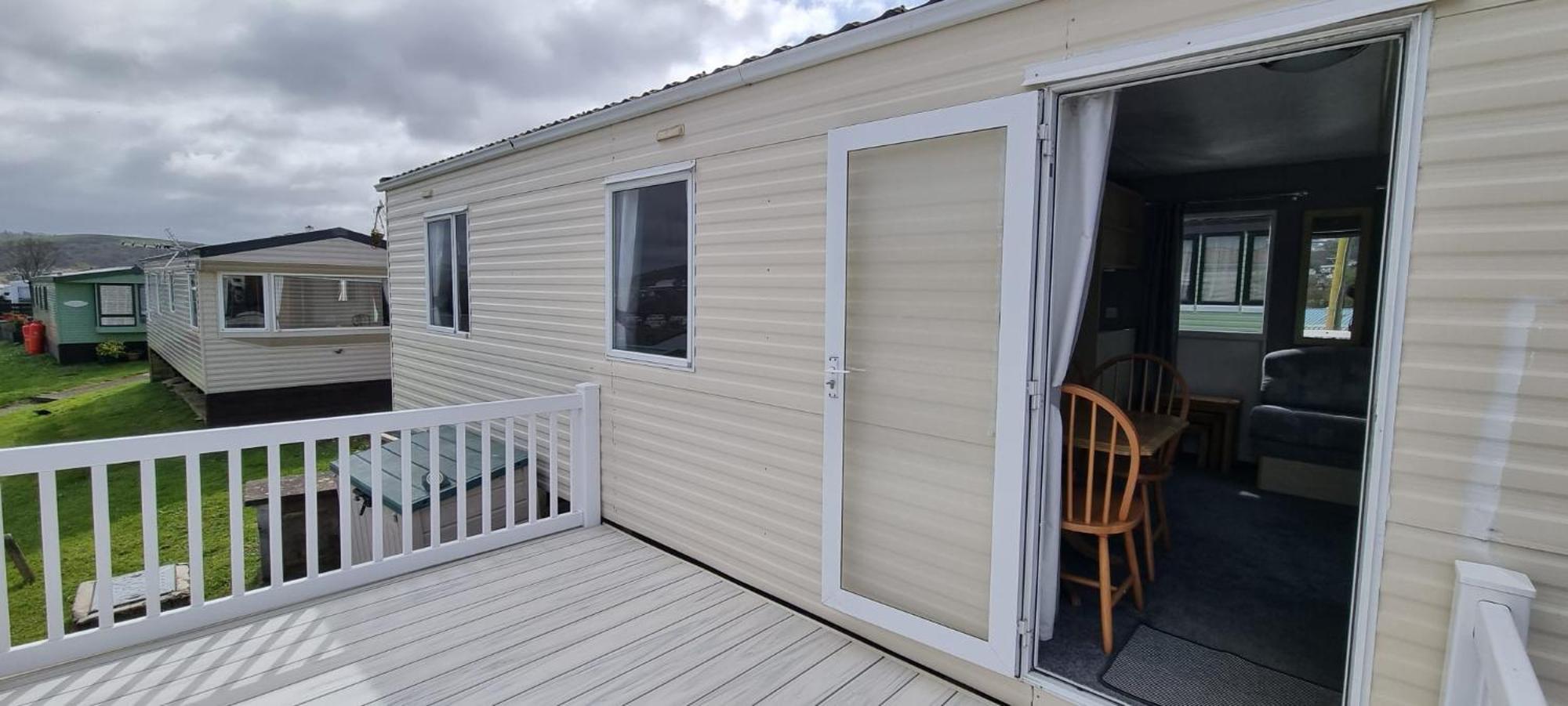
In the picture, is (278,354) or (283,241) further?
(278,354)

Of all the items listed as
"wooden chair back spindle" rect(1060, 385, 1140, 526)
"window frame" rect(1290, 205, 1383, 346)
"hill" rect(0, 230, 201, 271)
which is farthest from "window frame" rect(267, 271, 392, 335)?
"hill" rect(0, 230, 201, 271)

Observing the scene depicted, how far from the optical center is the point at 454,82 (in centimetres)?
1293

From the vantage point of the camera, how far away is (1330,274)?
4.74m

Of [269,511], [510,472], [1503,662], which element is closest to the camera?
[1503,662]

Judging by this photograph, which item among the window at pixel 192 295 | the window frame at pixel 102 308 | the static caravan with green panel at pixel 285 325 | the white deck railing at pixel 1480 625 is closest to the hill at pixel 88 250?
the window frame at pixel 102 308

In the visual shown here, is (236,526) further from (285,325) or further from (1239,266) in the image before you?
(285,325)

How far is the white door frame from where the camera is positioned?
1531mm

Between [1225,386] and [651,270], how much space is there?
4.50 metres

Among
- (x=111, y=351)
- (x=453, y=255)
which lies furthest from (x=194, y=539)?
(x=111, y=351)

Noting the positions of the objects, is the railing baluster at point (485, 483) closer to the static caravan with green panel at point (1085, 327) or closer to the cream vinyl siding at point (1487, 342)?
the static caravan with green panel at point (1085, 327)

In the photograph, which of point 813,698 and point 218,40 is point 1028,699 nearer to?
point 813,698

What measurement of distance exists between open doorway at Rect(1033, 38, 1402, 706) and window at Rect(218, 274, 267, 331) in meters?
12.4

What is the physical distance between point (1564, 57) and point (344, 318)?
13.7 meters

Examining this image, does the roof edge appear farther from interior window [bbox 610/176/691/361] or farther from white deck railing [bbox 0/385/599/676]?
white deck railing [bbox 0/385/599/676]
